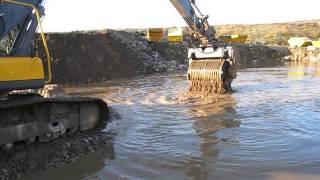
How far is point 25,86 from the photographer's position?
20.9 ft

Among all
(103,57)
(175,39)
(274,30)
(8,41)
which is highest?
(274,30)

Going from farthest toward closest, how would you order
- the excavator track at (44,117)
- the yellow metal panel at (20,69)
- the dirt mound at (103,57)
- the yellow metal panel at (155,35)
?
the yellow metal panel at (155,35)
the dirt mound at (103,57)
the excavator track at (44,117)
the yellow metal panel at (20,69)

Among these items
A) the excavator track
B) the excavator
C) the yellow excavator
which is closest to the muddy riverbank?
the excavator track

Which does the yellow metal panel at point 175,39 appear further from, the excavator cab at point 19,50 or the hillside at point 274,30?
the excavator cab at point 19,50

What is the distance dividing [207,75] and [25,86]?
7.98 meters

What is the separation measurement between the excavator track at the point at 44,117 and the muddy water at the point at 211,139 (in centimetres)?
66

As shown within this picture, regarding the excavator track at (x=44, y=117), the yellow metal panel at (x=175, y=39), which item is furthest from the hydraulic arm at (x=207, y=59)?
the yellow metal panel at (x=175, y=39)

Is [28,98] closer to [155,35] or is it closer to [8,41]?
[8,41]

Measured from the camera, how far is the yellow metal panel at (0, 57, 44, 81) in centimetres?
613

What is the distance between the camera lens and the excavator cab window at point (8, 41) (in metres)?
6.82

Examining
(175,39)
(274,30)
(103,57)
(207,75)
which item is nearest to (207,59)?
(207,75)

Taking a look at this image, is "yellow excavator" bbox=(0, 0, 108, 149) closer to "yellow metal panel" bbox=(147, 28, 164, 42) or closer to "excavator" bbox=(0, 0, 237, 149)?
"excavator" bbox=(0, 0, 237, 149)

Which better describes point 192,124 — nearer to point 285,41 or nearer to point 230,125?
point 230,125

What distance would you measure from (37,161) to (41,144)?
54cm
